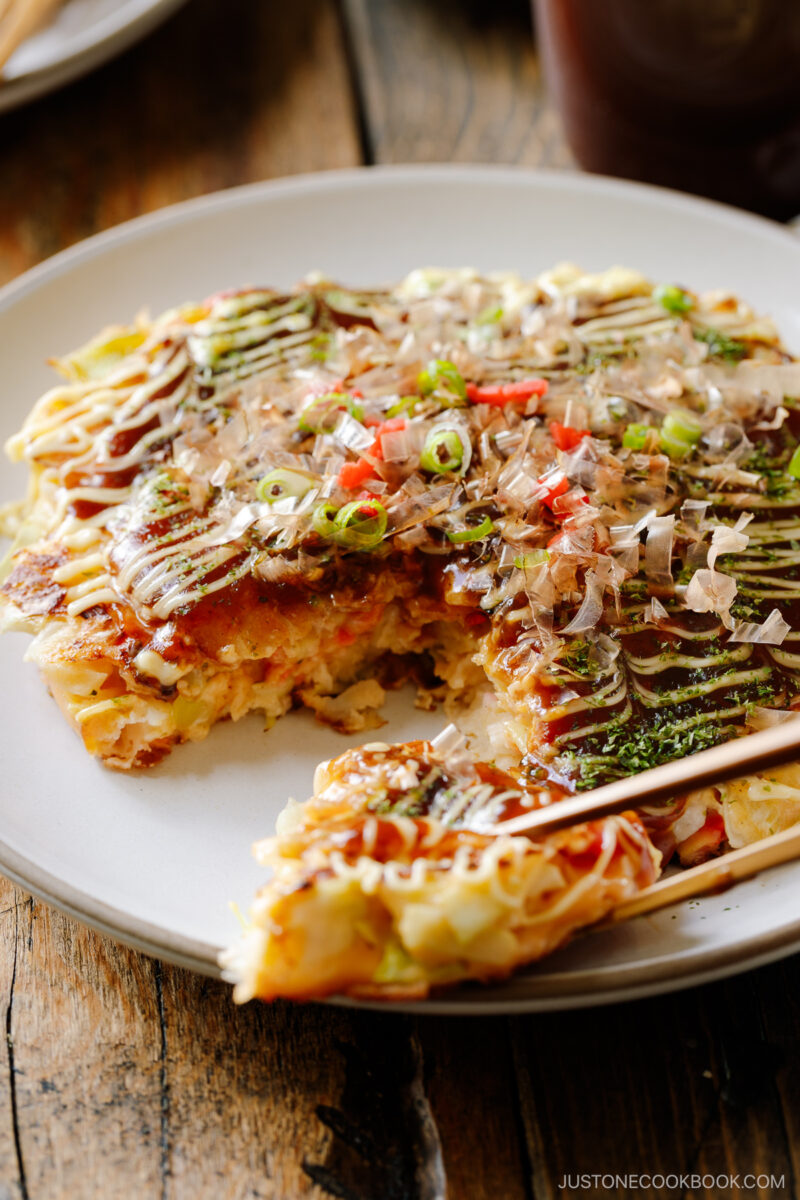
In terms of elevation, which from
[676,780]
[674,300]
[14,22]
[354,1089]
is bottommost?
[354,1089]

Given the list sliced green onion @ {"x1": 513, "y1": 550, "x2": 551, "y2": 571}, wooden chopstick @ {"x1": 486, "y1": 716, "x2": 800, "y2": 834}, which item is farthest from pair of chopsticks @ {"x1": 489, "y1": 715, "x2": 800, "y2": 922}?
sliced green onion @ {"x1": 513, "y1": 550, "x2": 551, "y2": 571}

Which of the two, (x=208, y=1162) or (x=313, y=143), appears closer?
(x=208, y=1162)

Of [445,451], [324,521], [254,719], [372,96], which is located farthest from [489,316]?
[372,96]

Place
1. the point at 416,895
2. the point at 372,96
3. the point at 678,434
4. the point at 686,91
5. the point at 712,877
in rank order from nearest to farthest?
the point at 416,895 < the point at 712,877 < the point at 678,434 < the point at 686,91 < the point at 372,96

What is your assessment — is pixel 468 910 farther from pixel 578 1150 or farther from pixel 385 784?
pixel 578 1150

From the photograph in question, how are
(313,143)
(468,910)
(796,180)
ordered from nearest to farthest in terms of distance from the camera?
1. (468,910)
2. (796,180)
3. (313,143)

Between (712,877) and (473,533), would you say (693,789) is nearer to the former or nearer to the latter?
(712,877)

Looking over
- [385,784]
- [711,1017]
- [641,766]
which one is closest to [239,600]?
[385,784]
